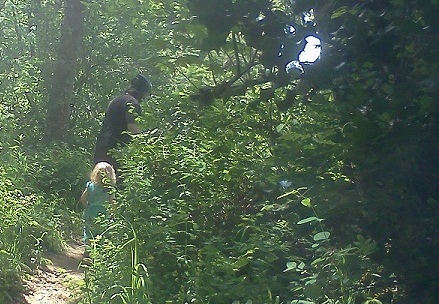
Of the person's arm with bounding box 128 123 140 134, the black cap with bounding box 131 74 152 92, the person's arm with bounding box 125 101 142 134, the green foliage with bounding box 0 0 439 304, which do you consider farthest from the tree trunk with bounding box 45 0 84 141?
the green foliage with bounding box 0 0 439 304

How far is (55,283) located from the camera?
659cm

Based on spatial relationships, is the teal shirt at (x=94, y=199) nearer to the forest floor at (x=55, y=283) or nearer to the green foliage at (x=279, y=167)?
the forest floor at (x=55, y=283)

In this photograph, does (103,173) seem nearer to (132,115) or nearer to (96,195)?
(96,195)

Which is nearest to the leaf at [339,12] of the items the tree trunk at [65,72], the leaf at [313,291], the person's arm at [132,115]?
the leaf at [313,291]

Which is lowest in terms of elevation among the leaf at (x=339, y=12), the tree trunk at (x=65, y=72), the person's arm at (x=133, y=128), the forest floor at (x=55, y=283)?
the forest floor at (x=55, y=283)

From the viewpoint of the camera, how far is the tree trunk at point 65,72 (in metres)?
11.2

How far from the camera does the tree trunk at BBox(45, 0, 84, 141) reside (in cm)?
1122

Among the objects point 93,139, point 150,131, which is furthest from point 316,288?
point 93,139

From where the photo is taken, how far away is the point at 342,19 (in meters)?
3.73

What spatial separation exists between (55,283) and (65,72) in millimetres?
5364

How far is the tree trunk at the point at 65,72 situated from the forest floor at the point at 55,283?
4125 millimetres

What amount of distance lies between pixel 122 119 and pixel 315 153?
146 inches

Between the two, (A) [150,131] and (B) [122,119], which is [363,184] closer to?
(A) [150,131]

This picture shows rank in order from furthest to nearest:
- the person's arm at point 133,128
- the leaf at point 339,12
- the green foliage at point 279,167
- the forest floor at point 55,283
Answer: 1. the person's arm at point 133,128
2. the forest floor at point 55,283
3. the leaf at point 339,12
4. the green foliage at point 279,167
